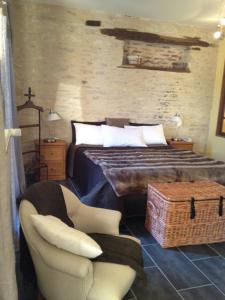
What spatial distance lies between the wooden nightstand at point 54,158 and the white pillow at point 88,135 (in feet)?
0.98

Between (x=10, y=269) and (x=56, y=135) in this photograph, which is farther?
(x=56, y=135)

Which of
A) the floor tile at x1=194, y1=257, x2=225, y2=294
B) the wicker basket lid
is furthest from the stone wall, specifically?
the floor tile at x1=194, y1=257, x2=225, y2=294

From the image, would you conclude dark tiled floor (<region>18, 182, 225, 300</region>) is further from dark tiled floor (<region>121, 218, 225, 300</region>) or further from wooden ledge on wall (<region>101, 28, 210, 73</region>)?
wooden ledge on wall (<region>101, 28, 210, 73</region>)

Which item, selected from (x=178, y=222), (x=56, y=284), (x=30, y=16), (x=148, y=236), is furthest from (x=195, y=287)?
(x=30, y=16)

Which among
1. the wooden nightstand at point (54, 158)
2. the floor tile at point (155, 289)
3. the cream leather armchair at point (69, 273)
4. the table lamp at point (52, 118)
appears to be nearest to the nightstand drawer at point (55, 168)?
the wooden nightstand at point (54, 158)

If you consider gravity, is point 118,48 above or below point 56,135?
above

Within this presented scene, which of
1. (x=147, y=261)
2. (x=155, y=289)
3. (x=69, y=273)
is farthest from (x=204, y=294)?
(x=69, y=273)

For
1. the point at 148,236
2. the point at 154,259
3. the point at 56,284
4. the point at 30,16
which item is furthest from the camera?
the point at 30,16

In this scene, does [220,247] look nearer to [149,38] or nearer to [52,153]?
[52,153]

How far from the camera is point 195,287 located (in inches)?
78.7

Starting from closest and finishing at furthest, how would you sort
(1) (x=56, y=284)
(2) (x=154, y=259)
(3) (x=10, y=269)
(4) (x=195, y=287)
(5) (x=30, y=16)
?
(3) (x=10, y=269)
(1) (x=56, y=284)
(4) (x=195, y=287)
(2) (x=154, y=259)
(5) (x=30, y=16)

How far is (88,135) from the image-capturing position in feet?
14.6

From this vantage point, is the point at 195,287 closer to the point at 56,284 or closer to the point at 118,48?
the point at 56,284

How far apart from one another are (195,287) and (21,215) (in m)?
1.42
